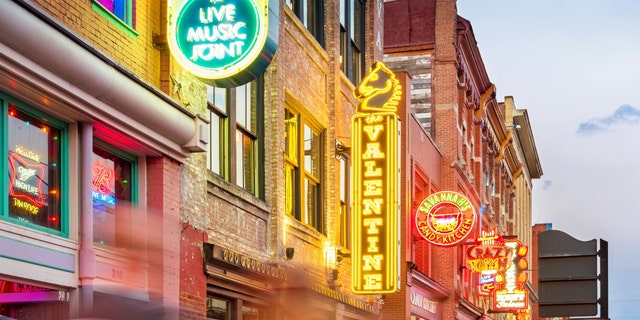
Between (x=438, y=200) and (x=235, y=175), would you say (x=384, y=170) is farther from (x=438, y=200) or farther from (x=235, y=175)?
(x=438, y=200)

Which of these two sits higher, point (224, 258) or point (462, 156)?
point (462, 156)

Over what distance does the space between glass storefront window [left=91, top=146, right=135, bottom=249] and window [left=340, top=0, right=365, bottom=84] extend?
36.6 feet

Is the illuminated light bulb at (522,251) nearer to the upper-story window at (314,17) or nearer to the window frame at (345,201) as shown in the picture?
the window frame at (345,201)

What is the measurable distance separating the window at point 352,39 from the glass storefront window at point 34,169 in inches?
498

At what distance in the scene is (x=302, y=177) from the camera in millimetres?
20875

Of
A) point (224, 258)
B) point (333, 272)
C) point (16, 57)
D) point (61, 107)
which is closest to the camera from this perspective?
point (16, 57)

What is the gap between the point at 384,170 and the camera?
22.4m

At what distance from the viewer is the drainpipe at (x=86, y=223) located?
1209 cm

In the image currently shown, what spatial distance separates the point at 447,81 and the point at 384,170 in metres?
16.0

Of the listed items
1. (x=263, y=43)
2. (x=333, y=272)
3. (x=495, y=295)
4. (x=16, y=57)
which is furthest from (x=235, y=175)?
(x=495, y=295)

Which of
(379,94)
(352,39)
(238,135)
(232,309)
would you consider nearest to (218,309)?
(232,309)

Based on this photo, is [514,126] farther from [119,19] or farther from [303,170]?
[119,19]

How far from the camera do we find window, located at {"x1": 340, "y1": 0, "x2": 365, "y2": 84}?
80.2 ft

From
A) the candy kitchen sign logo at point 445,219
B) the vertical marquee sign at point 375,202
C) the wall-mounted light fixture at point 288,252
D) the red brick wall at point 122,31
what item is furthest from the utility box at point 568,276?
the candy kitchen sign logo at point 445,219
